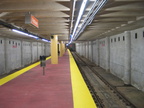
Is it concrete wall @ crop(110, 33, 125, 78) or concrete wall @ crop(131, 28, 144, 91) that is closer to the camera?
concrete wall @ crop(131, 28, 144, 91)

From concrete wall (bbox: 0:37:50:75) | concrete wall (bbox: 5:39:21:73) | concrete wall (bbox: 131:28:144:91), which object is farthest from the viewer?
concrete wall (bbox: 5:39:21:73)

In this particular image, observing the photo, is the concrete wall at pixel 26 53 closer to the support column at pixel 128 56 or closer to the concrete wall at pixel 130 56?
the concrete wall at pixel 130 56

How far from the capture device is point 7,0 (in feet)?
13.1

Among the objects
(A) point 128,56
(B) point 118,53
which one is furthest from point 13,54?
(A) point 128,56

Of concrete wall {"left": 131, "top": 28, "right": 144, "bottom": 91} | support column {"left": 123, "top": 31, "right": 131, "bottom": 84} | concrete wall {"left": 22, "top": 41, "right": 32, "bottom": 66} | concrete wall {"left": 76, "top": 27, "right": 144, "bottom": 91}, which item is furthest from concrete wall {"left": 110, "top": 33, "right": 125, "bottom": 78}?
concrete wall {"left": 22, "top": 41, "right": 32, "bottom": 66}

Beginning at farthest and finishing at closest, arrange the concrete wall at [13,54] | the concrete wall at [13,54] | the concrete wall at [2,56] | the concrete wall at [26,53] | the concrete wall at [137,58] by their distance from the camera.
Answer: the concrete wall at [26,53] → the concrete wall at [13,54] → the concrete wall at [13,54] → the concrete wall at [2,56] → the concrete wall at [137,58]

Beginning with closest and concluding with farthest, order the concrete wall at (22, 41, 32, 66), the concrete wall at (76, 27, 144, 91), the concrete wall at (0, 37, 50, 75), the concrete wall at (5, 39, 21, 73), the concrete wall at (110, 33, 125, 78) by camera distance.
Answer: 1. the concrete wall at (76, 27, 144, 91)
2. the concrete wall at (110, 33, 125, 78)
3. the concrete wall at (0, 37, 50, 75)
4. the concrete wall at (5, 39, 21, 73)
5. the concrete wall at (22, 41, 32, 66)

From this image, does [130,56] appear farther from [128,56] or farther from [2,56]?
[2,56]

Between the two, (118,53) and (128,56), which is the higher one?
(118,53)

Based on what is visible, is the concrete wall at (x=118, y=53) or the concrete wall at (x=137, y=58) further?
the concrete wall at (x=118, y=53)

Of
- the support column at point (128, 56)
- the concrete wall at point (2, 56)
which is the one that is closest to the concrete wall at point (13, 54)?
the concrete wall at point (2, 56)

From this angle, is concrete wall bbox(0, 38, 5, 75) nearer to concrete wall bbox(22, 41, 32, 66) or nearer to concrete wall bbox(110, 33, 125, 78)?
concrete wall bbox(22, 41, 32, 66)

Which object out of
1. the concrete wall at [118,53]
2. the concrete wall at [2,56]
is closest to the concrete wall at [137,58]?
the concrete wall at [118,53]

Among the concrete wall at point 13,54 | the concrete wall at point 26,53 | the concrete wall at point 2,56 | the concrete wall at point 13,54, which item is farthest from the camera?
the concrete wall at point 26,53
